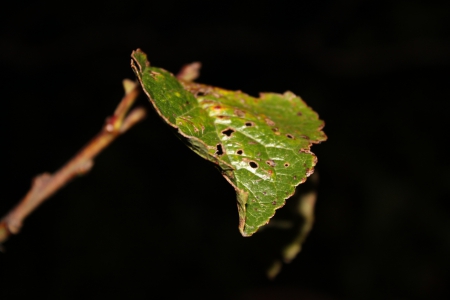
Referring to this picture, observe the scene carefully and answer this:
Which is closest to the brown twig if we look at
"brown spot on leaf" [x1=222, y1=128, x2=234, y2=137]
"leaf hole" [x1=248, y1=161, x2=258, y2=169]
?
"brown spot on leaf" [x1=222, y1=128, x2=234, y2=137]

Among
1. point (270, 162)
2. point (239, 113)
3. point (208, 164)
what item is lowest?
point (208, 164)

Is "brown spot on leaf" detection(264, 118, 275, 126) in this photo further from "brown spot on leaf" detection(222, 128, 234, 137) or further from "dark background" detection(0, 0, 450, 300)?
"dark background" detection(0, 0, 450, 300)

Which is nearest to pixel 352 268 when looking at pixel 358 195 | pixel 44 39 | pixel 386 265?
pixel 386 265

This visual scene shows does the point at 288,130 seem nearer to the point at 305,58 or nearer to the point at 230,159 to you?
the point at 230,159

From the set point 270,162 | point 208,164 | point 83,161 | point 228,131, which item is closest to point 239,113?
point 228,131

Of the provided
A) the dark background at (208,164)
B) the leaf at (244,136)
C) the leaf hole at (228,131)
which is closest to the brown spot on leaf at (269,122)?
the leaf at (244,136)

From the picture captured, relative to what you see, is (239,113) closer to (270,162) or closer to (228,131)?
(228,131)
